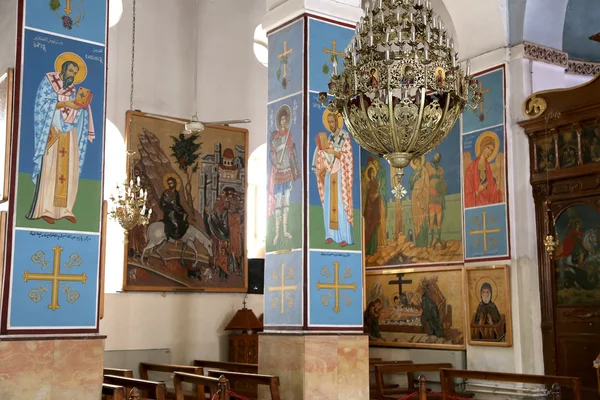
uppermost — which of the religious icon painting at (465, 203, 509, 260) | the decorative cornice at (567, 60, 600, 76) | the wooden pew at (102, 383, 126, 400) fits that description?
the decorative cornice at (567, 60, 600, 76)

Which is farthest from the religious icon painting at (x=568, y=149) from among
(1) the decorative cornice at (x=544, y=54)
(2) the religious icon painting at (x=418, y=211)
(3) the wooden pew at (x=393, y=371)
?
(3) the wooden pew at (x=393, y=371)

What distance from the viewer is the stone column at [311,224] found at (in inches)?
324

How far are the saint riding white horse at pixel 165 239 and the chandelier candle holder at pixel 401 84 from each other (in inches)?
315

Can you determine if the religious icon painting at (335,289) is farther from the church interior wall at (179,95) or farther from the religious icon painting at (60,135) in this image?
the church interior wall at (179,95)

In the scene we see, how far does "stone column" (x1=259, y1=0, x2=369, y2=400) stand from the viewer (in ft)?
27.0

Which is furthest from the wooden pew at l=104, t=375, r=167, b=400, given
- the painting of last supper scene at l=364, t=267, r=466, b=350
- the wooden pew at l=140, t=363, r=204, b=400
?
the painting of last supper scene at l=364, t=267, r=466, b=350

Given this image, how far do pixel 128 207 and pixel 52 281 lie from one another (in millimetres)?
4978

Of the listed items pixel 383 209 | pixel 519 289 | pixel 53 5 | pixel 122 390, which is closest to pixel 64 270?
pixel 122 390

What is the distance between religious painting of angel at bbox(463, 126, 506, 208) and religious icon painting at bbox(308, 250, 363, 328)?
2.91 meters

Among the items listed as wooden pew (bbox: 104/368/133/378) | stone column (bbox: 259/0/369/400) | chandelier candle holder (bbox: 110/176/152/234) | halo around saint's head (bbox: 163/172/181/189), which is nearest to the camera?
stone column (bbox: 259/0/369/400)

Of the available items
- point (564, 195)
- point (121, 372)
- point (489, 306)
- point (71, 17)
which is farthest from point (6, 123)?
point (564, 195)

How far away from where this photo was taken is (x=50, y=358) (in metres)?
6.46

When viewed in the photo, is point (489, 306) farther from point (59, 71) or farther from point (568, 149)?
point (59, 71)

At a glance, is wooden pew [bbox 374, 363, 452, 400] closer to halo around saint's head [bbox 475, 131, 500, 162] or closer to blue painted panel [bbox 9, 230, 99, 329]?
halo around saint's head [bbox 475, 131, 500, 162]
